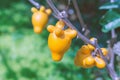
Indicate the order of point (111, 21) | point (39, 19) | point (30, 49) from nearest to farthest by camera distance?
1. point (111, 21)
2. point (39, 19)
3. point (30, 49)

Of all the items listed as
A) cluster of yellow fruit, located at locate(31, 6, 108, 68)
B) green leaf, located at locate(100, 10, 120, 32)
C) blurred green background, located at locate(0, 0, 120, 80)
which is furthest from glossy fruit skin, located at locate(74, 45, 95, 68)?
blurred green background, located at locate(0, 0, 120, 80)

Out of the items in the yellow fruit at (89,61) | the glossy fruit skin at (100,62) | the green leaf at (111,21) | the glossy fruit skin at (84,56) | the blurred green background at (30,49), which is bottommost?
the glossy fruit skin at (100,62)

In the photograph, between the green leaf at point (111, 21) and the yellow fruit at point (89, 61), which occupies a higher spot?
the green leaf at point (111, 21)

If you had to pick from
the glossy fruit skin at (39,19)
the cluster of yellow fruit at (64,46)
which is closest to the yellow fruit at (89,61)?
the cluster of yellow fruit at (64,46)

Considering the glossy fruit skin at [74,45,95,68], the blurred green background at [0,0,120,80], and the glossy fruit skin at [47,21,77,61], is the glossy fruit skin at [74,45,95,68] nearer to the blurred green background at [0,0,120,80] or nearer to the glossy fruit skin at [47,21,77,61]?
the glossy fruit skin at [47,21,77,61]

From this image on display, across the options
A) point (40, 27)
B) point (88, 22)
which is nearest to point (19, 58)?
point (88, 22)

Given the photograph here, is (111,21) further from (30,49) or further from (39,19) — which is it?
(30,49)

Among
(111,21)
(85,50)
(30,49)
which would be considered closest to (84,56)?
(85,50)

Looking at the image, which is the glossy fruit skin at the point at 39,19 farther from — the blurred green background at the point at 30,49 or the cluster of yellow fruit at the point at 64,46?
the blurred green background at the point at 30,49
